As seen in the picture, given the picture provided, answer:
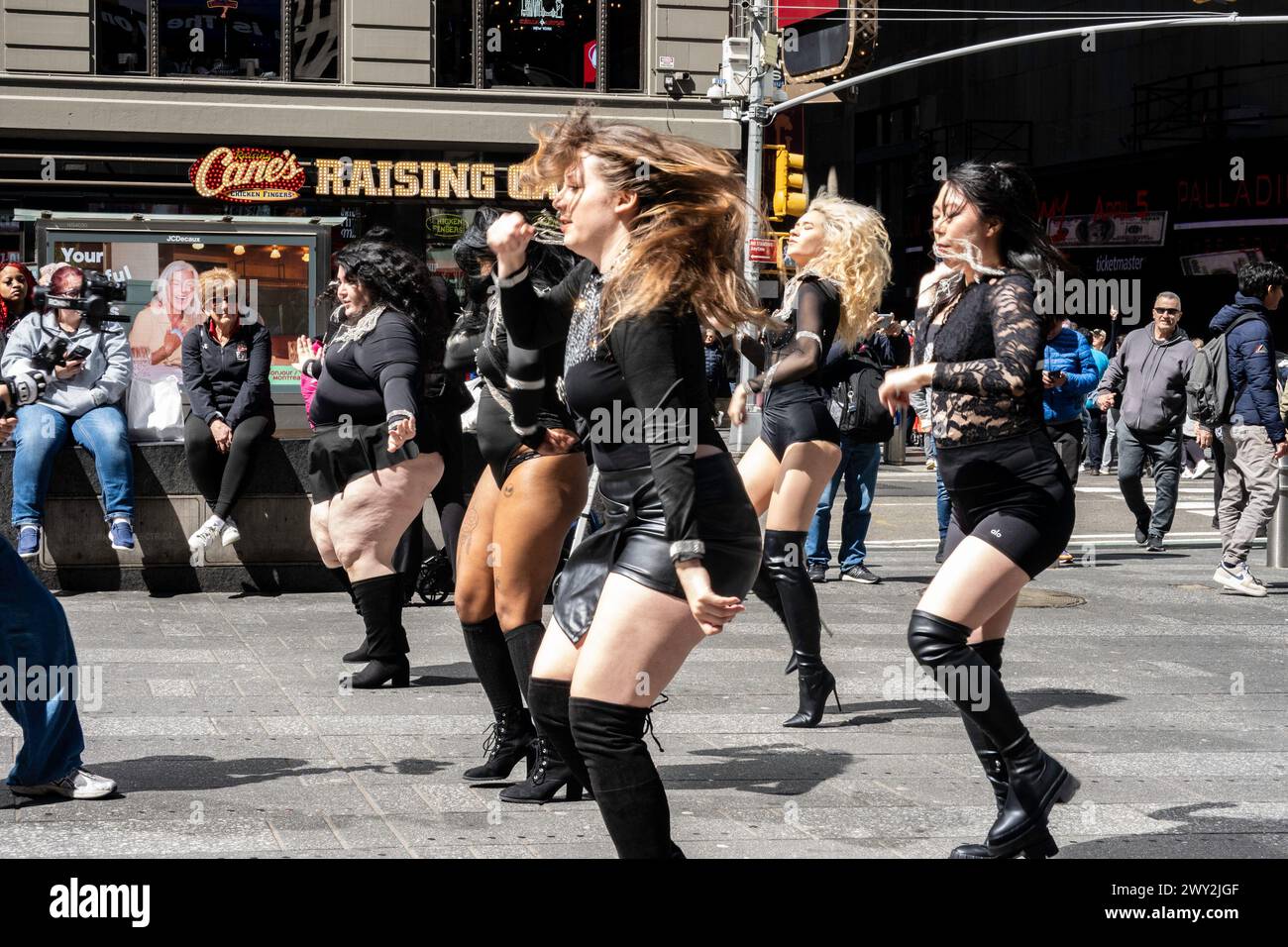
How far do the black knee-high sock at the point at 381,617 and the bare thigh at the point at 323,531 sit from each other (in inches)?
11.3

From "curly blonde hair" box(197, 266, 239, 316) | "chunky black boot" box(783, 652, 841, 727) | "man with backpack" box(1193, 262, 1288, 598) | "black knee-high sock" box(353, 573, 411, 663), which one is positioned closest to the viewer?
"chunky black boot" box(783, 652, 841, 727)

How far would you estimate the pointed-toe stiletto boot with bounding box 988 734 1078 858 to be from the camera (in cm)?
468

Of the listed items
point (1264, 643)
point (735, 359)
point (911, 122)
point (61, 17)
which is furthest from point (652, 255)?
point (911, 122)

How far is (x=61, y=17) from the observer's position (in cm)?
2220

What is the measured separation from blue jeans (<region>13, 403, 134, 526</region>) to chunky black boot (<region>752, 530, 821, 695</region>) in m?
4.86

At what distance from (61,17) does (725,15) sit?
9438 mm

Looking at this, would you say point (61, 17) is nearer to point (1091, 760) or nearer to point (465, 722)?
point (465, 722)

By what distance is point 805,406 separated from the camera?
703 cm

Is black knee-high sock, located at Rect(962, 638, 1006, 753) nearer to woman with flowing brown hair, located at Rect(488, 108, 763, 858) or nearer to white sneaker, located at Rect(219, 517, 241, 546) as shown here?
woman with flowing brown hair, located at Rect(488, 108, 763, 858)

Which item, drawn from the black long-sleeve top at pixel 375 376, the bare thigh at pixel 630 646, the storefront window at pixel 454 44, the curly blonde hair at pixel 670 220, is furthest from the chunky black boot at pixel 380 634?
the storefront window at pixel 454 44

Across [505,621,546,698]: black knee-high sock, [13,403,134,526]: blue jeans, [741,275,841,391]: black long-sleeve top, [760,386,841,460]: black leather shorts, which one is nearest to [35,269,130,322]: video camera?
[505,621,546,698]: black knee-high sock

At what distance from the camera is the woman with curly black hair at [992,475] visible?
15.5 feet
